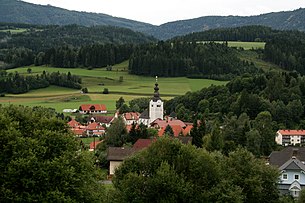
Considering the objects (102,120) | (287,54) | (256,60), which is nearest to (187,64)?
(256,60)

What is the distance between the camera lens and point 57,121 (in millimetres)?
26828

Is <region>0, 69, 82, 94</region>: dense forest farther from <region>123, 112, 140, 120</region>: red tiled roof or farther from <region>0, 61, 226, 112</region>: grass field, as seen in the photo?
<region>123, 112, 140, 120</region>: red tiled roof

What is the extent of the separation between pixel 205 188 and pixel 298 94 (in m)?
59.6

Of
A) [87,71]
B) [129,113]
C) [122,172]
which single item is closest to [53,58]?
[87,71]

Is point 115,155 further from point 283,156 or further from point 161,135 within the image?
point 283,156

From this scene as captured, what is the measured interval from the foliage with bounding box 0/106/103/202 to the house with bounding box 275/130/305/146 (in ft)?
151

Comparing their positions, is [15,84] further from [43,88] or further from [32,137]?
[32,137]

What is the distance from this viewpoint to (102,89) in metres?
118

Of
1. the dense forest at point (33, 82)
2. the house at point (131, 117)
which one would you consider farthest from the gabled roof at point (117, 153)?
the dense forest at point (33, 82)

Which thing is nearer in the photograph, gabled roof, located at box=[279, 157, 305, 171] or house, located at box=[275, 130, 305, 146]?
gabled roof, located at box=[279, 157, 305, 171]

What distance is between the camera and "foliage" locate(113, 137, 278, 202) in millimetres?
25109

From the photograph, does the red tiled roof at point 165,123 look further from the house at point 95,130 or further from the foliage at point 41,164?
the foliage at point 41,164

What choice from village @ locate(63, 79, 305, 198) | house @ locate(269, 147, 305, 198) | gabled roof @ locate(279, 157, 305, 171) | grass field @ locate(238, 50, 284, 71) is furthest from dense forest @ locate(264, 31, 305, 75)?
house @ locate(269, 147, 305, 198)

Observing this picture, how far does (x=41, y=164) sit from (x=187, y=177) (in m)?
7.10
